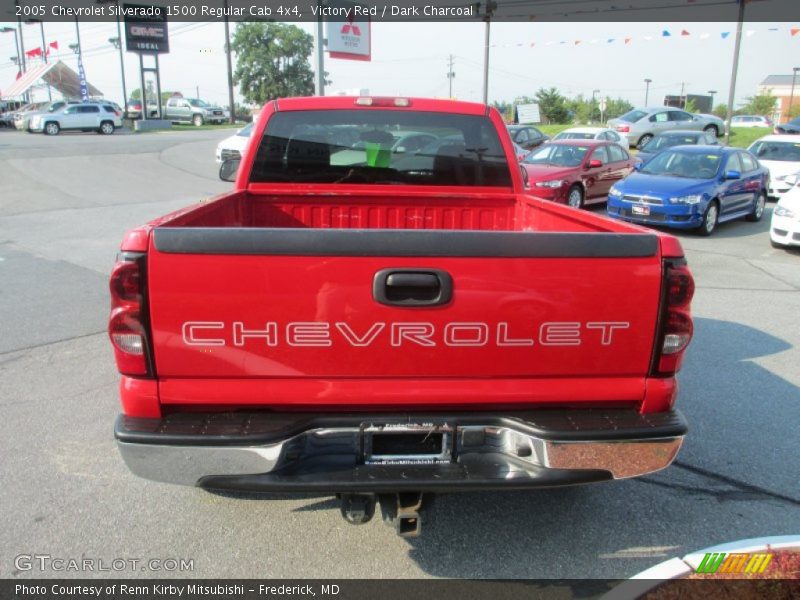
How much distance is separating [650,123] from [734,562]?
3063 centimetres

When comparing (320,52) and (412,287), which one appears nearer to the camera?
(412,287)

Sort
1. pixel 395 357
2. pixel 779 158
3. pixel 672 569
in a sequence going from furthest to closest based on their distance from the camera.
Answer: pixel 779 158 → pixel 395 357 → pixel 672 569

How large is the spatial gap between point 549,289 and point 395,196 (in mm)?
2202

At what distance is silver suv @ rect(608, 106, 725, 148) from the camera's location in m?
29.4

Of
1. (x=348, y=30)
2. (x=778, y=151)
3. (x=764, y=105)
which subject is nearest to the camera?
(x=778, y=151)

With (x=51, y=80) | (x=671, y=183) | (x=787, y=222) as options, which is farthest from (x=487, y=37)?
(x=51, y=80)

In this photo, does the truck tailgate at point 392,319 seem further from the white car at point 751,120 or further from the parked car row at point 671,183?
the white car at point 751,120

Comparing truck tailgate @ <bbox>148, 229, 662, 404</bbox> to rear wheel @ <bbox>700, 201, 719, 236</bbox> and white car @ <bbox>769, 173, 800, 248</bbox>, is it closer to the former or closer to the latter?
white car @ <bbox>769, 173, 800, 248</bbox>

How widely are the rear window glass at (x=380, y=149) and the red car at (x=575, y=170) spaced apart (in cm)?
943

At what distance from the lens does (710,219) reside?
12.6 metres

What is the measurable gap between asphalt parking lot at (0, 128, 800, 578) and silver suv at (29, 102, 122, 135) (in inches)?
1318

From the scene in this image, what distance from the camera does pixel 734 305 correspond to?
25.6ft

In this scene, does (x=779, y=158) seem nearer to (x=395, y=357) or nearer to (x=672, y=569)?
(x=395, y=357)

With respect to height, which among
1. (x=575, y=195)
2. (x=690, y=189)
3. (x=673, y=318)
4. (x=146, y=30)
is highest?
(x=146, y=30)
